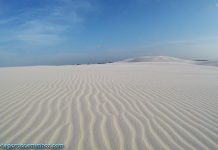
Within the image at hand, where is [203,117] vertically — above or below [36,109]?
below

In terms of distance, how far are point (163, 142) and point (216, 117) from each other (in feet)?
6.10

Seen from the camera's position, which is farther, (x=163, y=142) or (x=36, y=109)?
(x=36, y=109)

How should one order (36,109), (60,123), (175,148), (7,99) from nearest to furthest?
(175,148) → (60,123) → (36,109) → (7,99)

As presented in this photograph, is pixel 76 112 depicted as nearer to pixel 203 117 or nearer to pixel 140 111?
pixel 140 111

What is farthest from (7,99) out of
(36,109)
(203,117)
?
(203,117)

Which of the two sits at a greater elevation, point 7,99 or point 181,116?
point 7,99

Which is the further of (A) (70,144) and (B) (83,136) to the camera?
(B) (83,136)

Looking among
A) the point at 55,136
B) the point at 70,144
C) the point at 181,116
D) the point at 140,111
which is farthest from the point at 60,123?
the point at 181,116

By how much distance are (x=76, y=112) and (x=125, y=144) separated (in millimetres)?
1683

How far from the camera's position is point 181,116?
451cm

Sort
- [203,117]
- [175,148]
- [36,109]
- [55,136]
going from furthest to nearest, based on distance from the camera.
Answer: [36,109], [203,117], [55,136], [175,148]

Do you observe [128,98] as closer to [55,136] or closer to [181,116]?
[181,116]

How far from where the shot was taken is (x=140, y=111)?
4.77 m

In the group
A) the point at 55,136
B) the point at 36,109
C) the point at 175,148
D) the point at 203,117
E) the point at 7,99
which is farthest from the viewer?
the point at 7,99
